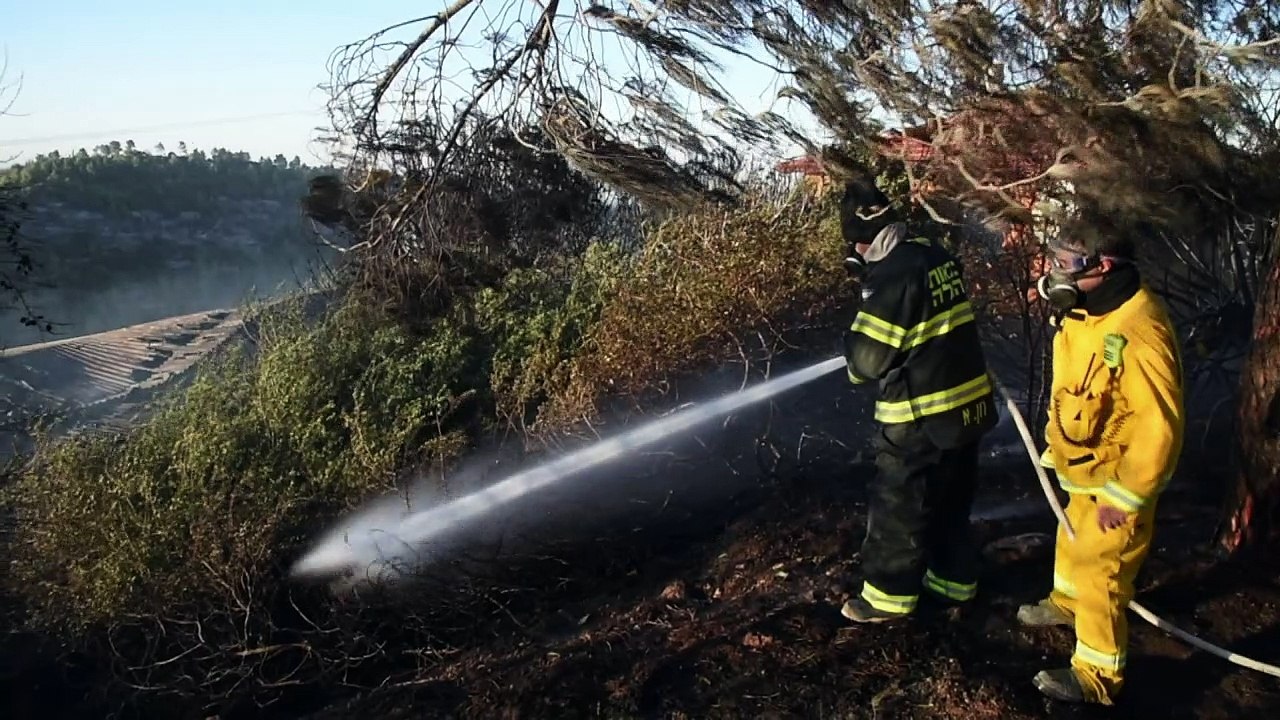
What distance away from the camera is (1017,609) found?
3.86 meters

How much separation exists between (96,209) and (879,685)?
35610 mm

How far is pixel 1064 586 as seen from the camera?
356 centimetres

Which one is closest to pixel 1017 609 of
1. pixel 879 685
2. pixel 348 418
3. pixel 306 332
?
pixel 879 685

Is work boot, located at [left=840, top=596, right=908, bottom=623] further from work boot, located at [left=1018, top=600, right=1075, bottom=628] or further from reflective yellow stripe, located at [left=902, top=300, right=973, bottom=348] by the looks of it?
reflective yellow stripe, located at [left=902, top=300, right=973, bottom=348]

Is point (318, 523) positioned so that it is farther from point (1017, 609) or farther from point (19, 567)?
point (1017, 609)

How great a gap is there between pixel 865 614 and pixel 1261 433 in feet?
6.44

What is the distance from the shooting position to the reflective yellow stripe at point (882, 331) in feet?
11.2

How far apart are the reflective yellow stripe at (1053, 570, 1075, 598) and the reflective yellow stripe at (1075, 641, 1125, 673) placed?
40 cm

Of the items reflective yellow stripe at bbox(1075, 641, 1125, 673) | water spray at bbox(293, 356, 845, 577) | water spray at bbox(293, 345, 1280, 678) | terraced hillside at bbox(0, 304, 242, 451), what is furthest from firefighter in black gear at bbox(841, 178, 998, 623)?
terraced hillside at bbox(0, 304, 242, 451)

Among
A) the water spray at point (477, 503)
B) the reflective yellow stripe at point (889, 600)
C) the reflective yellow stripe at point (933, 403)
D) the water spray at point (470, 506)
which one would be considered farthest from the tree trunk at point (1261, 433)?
the water spray at point (470, 506)

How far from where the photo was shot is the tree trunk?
3.95m

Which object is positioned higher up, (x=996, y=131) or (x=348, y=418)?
(x=996, y=131)

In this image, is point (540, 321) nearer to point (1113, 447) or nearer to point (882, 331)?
point (882, 331)

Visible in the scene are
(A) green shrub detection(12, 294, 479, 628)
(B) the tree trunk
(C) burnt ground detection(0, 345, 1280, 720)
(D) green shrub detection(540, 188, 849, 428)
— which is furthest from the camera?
(D) green shrub detection(540, 188, 849, 428)
